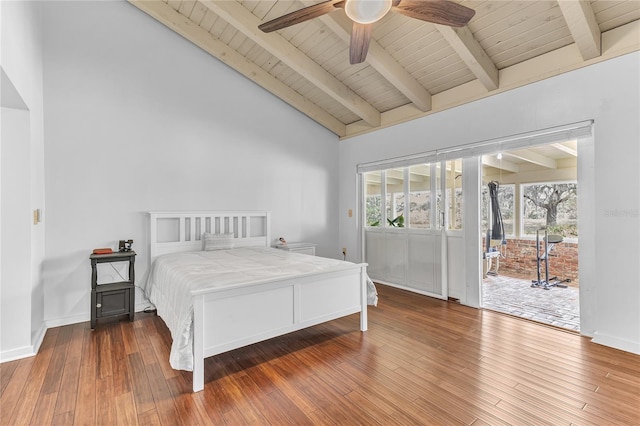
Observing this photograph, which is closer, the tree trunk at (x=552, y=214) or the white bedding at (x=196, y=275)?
the white bedding at (x=196, y=275)

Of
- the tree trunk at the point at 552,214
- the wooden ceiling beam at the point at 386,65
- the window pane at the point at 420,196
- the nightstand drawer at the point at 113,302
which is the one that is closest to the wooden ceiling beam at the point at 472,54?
the wooden ceiling beam at the point at 386,65

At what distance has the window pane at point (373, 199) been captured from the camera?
5300 millimetres

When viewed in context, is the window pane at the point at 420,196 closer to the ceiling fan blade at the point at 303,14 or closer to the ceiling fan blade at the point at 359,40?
the ceiling fan blade at the point at 359,40

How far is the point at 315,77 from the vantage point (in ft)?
14.1

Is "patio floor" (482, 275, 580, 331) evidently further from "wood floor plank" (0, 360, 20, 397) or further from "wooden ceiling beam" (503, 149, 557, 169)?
"wood floor plank" (0, 360, 20, 397)

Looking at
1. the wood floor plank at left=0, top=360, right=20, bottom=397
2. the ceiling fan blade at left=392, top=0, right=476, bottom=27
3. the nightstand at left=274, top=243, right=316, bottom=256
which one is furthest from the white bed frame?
the ceiling fan blade at left=392, top=0, right=476, bottom=27

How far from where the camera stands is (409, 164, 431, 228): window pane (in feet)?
14.9

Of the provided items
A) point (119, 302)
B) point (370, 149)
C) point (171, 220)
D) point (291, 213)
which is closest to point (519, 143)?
point (370, 149)

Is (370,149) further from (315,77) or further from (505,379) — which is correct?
(505,379)

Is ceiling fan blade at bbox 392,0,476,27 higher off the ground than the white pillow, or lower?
higher

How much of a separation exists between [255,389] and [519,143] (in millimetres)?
3638

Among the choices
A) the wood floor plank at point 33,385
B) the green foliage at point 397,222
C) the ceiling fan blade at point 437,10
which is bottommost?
the wood floor plank at point 33,385

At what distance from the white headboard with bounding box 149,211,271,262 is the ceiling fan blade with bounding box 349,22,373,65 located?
9.30ft

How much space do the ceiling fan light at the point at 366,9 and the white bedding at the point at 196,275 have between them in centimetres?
210
